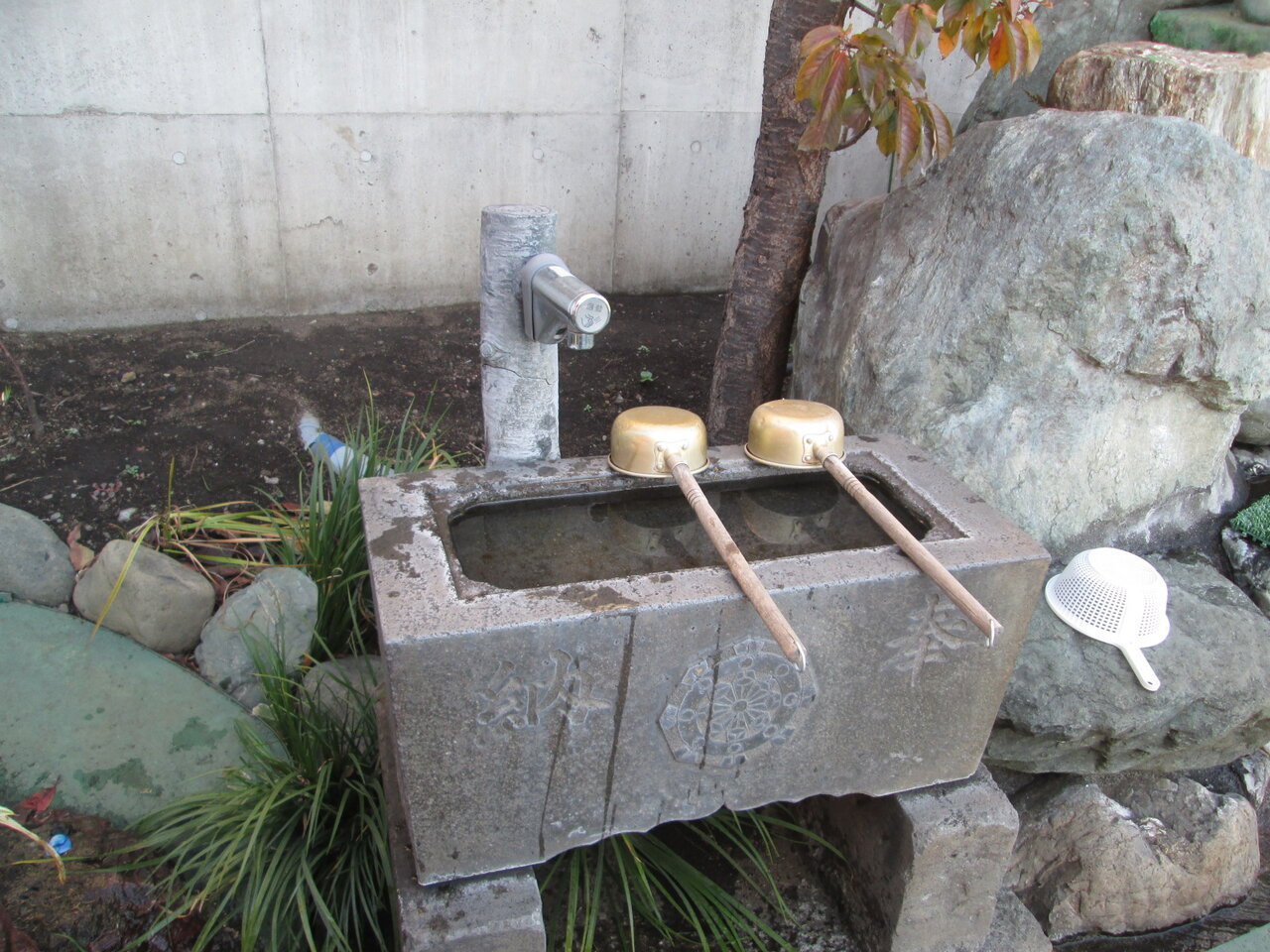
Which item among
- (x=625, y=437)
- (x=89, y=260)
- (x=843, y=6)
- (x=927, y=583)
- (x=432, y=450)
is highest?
(x=843, y=6)

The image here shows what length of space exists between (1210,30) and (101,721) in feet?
15.0

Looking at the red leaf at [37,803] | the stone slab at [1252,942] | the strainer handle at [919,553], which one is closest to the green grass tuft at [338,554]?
the red leaf at [37,803]

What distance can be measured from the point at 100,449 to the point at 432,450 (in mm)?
1428

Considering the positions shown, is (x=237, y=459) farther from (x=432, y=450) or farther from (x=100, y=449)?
(x=432, y=450)

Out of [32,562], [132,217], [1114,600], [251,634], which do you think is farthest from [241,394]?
[1114,600]

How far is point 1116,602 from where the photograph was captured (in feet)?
8.10

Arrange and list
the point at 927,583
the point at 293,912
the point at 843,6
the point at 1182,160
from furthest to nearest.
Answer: the point at 843,6 < the point at 1182,160 < the point at 293,912 < the point at 927,583

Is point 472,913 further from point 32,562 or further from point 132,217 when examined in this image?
point 132,217

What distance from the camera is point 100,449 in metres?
3.65

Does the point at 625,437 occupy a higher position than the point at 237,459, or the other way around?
the point at 625,437

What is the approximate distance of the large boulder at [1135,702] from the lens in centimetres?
231

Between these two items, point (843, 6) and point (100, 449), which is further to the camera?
point (100, 449)

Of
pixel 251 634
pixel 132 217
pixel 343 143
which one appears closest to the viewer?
pixel 251 634

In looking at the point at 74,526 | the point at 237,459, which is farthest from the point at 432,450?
the point at 74,526
